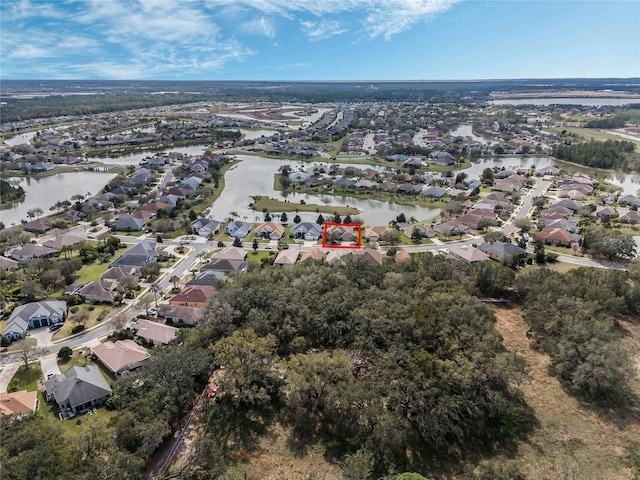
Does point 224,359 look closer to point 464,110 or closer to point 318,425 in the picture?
point 318,425

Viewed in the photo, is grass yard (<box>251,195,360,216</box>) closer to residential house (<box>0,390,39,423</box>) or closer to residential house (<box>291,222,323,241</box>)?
residential house (<box>291,222,323,241</box>)

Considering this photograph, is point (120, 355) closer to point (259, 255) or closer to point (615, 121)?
point (259, 255)

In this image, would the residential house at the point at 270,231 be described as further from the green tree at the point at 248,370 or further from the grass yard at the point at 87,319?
the green tree at the point at 248,370

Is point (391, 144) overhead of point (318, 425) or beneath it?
overhead

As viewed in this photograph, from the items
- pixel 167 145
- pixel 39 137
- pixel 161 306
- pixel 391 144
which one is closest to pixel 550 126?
pixel 391 144

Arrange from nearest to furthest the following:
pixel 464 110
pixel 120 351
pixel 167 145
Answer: pixel 120 351
pixel 167 145
pixel 464 110

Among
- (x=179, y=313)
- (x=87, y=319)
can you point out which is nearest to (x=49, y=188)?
(x=87, y=319)

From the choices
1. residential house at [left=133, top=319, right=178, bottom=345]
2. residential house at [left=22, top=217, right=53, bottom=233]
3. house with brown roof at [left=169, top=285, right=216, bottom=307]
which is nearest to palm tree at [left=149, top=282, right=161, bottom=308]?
house with brown roof at [left=169, top=285, right=216, bottom=307]
